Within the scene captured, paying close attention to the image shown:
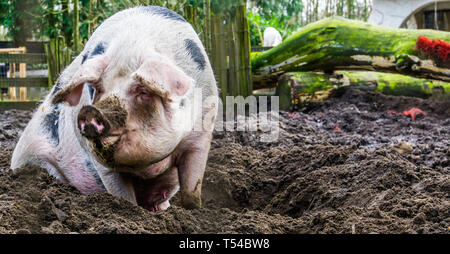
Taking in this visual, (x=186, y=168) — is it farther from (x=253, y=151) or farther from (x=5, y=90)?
(x=5, y=90)

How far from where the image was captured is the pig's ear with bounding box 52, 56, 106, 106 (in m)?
2.52

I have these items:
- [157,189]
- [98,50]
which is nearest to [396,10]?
[157,189]

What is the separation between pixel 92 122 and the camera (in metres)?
2.19

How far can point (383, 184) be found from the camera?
10.9 ft

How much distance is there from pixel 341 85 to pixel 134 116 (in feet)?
20.3

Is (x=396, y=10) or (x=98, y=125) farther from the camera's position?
(x=396, y=10)

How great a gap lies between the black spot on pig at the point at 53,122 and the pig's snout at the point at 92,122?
159cm

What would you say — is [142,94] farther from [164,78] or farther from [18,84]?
[18,84]

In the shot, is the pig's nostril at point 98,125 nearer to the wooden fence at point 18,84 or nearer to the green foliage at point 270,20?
the wooden fence at point 18,84

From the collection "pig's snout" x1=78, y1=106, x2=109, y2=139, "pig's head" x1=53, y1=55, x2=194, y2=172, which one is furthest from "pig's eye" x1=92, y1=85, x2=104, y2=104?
"pig's snout" x1=78, y1=106, x2=109, y2=139

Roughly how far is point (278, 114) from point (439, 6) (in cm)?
918

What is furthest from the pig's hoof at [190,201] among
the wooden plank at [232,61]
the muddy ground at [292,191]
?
the wooden plank at [232,61]

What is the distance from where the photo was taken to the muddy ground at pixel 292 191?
2426mm
